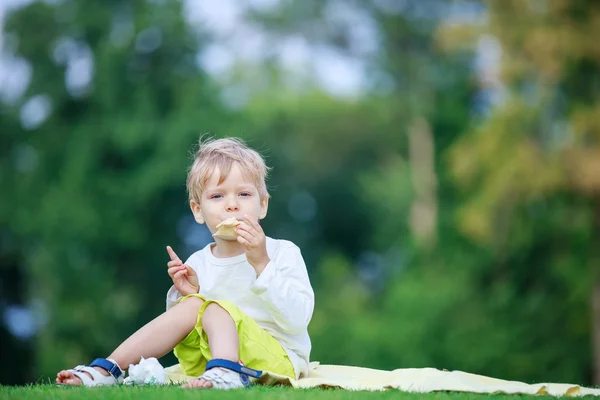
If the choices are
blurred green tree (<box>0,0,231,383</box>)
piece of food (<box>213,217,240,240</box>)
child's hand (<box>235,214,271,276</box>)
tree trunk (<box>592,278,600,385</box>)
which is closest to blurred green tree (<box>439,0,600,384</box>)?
tree trunk (<box>592,278,600,385</box>)

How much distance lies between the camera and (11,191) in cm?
2397

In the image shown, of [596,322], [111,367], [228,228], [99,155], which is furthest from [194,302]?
[99,155]

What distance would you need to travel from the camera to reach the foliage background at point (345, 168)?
1622cm

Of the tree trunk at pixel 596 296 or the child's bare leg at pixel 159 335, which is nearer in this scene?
the child's bare leg at pixel 159 335

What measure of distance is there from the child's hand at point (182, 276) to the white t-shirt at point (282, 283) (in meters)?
0.05

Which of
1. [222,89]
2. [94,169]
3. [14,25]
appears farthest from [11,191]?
[222,89]

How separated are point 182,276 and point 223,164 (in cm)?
64

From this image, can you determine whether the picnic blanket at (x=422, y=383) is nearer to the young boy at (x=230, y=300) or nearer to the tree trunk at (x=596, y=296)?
the young boy at (x=230, y=300)

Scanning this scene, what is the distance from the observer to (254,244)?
16.0ft

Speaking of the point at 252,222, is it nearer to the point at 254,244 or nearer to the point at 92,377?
the point at 254,244

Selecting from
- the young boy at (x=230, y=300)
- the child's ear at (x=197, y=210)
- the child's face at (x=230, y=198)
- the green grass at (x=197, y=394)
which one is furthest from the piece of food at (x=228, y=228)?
the green grass at (x=197, y=394)

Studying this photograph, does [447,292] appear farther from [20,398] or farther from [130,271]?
[20,398]

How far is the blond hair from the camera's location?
5297 mm

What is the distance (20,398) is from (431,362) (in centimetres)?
1712
